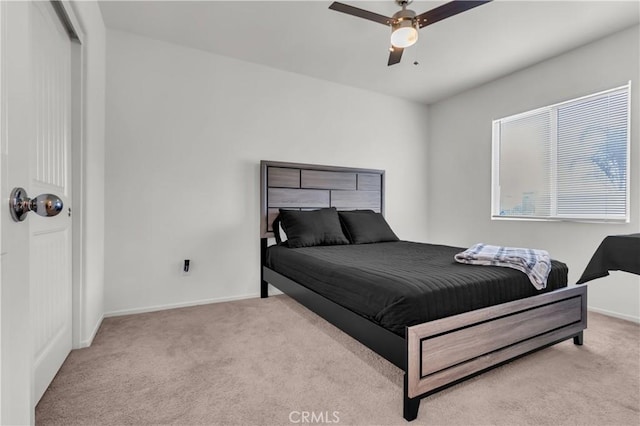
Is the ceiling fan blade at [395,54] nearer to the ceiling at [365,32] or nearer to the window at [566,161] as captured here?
the ceiling at [365,32]

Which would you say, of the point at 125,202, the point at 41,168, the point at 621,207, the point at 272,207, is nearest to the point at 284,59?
the point at 272,207

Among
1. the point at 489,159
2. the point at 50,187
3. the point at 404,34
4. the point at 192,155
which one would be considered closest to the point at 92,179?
the point at 50,187

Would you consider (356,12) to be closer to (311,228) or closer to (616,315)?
(311,228)

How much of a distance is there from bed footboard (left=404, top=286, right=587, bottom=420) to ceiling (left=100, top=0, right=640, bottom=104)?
2236 millimetres

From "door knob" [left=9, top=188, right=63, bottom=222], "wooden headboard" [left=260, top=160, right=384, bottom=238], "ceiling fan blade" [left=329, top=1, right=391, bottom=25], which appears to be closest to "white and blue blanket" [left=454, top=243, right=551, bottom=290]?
"ceiling fan blade" [left=329, top=1, right=391, bottom=25]

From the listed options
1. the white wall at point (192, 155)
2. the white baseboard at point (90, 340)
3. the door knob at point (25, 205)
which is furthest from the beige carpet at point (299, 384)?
the door knob at point (25, 205)

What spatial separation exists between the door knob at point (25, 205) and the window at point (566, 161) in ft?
12.9

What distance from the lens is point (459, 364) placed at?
1575 millimetres

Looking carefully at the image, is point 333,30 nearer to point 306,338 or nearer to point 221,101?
point 221,101

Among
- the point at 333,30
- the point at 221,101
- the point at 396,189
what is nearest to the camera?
the point at 333,30

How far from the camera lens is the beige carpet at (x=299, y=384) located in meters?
1.47

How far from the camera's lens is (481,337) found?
1642 mm

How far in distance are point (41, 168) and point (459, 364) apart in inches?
93.4

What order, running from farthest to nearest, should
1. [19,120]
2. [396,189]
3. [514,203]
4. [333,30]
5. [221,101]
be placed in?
1. [396,189]
2. [514,203]
3. [221,101]
4. [333,30]
5. [19,120]
